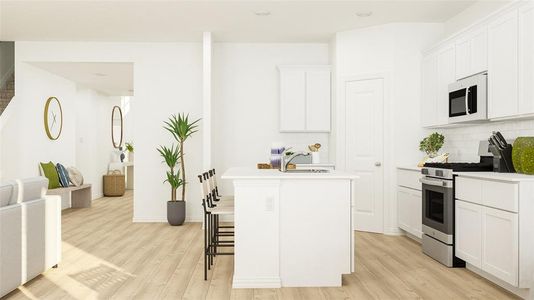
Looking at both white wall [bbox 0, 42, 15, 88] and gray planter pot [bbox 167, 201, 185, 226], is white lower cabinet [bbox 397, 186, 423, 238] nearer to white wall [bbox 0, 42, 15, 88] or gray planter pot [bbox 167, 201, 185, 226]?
gray planter pot [bbox 167, 201, 185, 226]

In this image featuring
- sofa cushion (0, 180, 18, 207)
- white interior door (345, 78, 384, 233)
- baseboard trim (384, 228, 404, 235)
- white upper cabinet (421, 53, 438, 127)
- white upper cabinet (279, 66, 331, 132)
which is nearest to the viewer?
sofa cushion (0, 180, 18, 207)

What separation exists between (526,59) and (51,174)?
7.18m

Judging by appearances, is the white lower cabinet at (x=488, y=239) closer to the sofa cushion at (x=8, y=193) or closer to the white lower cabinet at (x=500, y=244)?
the white lower cabinet at (x=500, y=244)

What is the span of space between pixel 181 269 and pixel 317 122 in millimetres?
3306

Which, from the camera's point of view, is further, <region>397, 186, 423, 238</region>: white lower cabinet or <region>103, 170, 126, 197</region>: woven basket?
<region>103, 170, 126, 197</region>: woven basket

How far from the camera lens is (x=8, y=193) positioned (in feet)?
10.8

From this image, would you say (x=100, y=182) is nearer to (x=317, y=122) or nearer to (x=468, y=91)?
(x=317, y=122)

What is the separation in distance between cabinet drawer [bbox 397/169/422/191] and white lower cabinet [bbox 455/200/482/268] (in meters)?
0.95

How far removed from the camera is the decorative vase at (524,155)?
3.46 metres

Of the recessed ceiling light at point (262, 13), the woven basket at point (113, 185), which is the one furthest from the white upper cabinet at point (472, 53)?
the woven basket at point (113, 185)

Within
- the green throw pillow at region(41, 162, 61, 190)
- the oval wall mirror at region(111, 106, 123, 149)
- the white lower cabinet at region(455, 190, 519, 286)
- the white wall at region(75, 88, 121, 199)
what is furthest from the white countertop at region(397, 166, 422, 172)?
the oval wall mirror at region(111, 106, 123, 149)

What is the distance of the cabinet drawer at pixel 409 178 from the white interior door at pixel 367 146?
0.94 ft

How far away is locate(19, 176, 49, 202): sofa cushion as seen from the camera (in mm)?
3473

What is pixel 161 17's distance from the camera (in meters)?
5.43
